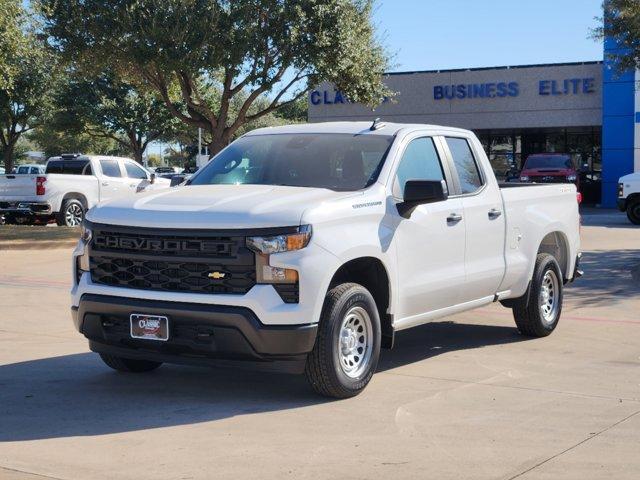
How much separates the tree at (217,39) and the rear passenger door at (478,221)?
15665mm

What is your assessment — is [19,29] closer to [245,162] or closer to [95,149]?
[245,162]

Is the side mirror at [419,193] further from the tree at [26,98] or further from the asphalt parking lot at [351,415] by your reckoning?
the tree at [26,98]

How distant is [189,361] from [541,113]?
3609cm

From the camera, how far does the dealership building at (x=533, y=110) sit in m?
39.8

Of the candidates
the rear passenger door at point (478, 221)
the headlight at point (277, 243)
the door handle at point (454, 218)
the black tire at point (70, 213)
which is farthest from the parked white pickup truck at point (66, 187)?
the headlight at point (277, 243)

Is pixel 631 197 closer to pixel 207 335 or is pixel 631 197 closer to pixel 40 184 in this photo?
pixel 40 184

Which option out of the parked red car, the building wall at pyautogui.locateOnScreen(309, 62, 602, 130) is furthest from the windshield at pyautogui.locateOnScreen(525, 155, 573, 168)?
the building wall at pyautogui.locateOnScreen(309, 62, 602, 130)

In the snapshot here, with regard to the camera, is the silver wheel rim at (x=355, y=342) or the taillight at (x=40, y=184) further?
the taillight at (x=40, y=184)

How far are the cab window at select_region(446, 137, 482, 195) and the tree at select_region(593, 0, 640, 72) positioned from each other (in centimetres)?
1028

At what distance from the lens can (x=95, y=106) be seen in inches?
2099

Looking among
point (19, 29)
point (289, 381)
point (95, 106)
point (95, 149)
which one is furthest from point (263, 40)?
point (95, 149)

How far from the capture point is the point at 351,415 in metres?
6.76

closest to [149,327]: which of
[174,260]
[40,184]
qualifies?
[174,260]

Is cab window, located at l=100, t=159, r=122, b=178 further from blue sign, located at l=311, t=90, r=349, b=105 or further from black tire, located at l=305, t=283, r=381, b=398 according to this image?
black tire, located at l=305, t=283, r=381, b=398
